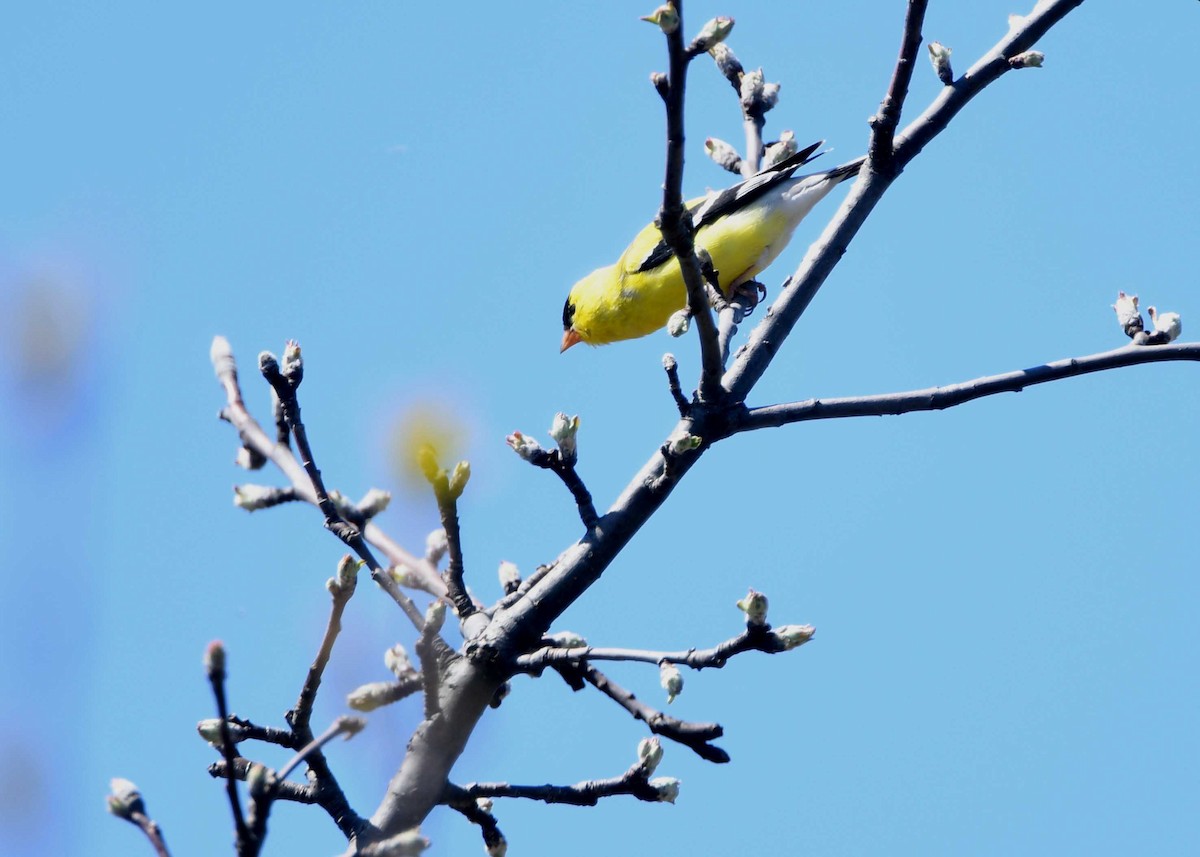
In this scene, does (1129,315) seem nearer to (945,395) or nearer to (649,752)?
(945,395)

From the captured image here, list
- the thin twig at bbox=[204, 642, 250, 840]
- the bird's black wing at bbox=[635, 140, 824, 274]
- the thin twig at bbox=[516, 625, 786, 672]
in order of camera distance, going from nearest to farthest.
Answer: the thin twig at bbox=[204, 642, 250, 840] → the thin twig at bbox=[516, 625, 786, 672] → the bird's black wing at bbox=[635, 140, 824, 274]

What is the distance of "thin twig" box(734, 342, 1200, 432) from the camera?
3.76m

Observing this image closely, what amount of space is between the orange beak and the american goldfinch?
1.69 feet

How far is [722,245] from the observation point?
7324mm

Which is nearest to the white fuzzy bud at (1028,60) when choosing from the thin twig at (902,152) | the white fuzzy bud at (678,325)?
the thin twig at (902,152)

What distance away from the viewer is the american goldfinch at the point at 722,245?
23.9 ft

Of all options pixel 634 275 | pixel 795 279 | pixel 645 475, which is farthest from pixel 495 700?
pixel 634 275

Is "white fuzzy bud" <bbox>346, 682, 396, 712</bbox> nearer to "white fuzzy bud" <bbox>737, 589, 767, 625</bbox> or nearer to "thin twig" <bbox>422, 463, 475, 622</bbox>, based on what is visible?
"thin twig" <bbox>422, 463, 475, 622</bbox>

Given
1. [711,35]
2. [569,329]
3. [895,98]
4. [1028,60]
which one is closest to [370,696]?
[711,35]

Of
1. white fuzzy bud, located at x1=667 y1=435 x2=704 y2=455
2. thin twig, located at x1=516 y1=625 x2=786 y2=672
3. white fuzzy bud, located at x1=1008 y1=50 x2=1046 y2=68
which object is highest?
white fuzzy bud, located at x1=1008 y1=50 x2=1046 y2=68

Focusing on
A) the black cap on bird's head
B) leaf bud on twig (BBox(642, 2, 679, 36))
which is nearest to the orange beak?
the black cap on bird's head

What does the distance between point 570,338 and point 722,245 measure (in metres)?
2.20

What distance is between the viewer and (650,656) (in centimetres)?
312

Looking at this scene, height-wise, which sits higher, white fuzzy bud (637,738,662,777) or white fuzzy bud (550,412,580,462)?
white fuzzy bud (550,412,580,462)
